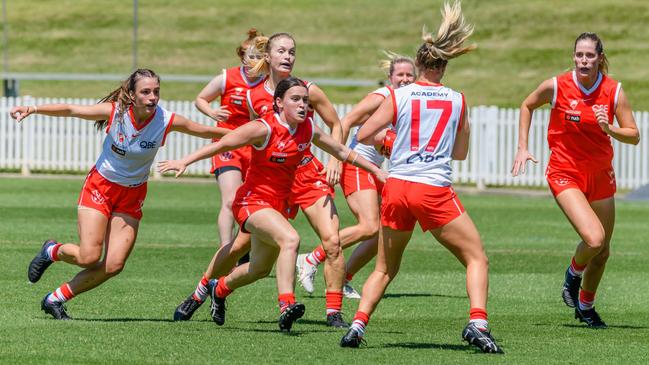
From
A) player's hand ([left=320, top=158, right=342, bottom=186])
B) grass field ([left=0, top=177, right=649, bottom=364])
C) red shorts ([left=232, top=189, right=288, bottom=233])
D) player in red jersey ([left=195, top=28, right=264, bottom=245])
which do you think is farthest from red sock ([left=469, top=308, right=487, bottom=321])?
player in red jersey ([left=195, top=28, right=264, bottom=245])

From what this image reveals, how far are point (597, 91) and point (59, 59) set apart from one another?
3759cm

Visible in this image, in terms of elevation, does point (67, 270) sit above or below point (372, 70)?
below

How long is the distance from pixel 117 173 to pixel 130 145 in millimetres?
256

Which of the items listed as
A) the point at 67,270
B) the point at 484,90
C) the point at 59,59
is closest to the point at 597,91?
the point at 67,270

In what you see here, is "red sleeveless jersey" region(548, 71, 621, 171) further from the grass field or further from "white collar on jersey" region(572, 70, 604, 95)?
the grass field

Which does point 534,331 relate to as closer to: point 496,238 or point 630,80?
point 496,238

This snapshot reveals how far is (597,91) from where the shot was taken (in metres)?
10.4

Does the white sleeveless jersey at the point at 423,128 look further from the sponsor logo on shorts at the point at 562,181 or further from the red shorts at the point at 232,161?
the red shorts at the point at 232,161

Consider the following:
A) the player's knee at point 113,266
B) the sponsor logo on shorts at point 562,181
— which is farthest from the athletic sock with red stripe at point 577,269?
the player's knee at point 113,266

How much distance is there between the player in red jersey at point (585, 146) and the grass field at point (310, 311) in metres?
0.67

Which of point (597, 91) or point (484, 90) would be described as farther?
point (484, 90)

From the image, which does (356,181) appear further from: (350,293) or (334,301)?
(334,301)

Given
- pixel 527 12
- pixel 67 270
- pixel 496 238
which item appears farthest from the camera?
pixel 527 12

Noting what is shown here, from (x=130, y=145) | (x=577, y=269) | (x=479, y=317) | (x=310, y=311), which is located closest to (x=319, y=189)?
(x=310, y=311)
